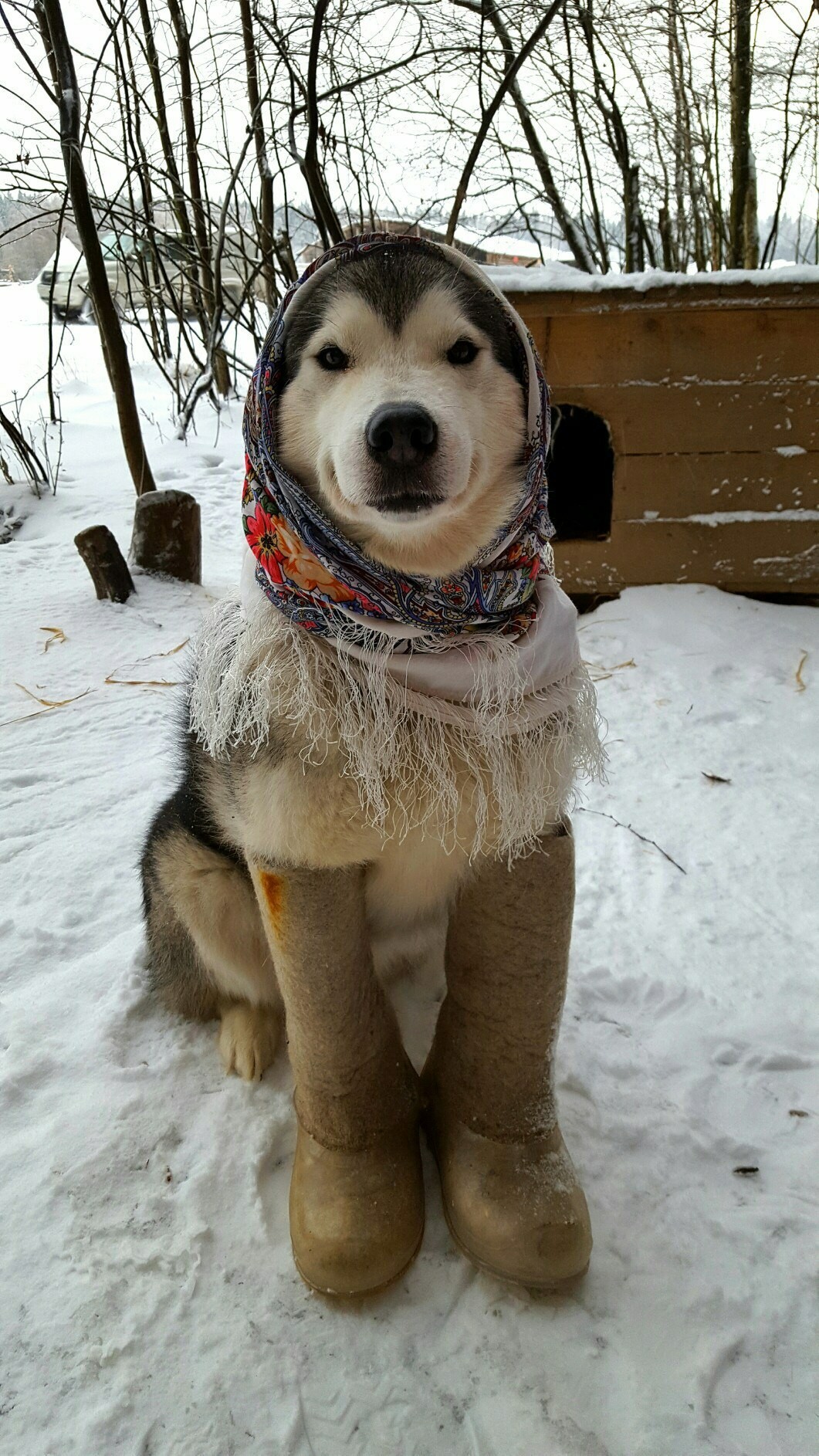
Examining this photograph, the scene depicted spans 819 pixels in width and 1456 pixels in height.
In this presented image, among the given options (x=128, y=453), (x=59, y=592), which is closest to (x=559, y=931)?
(x=59, y=592)

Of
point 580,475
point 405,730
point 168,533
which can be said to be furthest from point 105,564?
point 405,730

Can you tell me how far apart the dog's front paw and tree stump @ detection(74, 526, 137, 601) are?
7.49 feet

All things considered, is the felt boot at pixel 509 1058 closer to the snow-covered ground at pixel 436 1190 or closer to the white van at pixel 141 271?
the snow-covered ground at pixel 436 1190

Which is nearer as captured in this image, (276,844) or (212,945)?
(276,844)

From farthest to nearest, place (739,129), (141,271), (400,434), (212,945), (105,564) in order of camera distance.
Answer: (141,271), (739,129), (105,564), (212,945), (400,434)

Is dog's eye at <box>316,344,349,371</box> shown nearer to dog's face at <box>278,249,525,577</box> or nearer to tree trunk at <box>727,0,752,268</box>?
dog's face at <box>278,249,525,577</box>

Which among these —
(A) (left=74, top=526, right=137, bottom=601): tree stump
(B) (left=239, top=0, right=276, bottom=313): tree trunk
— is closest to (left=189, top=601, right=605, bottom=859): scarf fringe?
(A) (left=74, top=526, right=137, bottom=601): tree stump

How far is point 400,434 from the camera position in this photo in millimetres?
972

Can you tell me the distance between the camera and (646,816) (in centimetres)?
216

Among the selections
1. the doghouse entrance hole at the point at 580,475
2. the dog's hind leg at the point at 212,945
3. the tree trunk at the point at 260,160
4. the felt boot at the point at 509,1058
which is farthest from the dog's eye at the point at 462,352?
the tree trunk at the point at 260,160

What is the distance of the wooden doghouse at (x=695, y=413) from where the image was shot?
2.78 metres

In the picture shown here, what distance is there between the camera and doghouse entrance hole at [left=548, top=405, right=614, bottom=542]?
146 inches

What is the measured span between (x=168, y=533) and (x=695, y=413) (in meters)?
2.13

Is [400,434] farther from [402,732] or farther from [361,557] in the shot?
[402,732]
